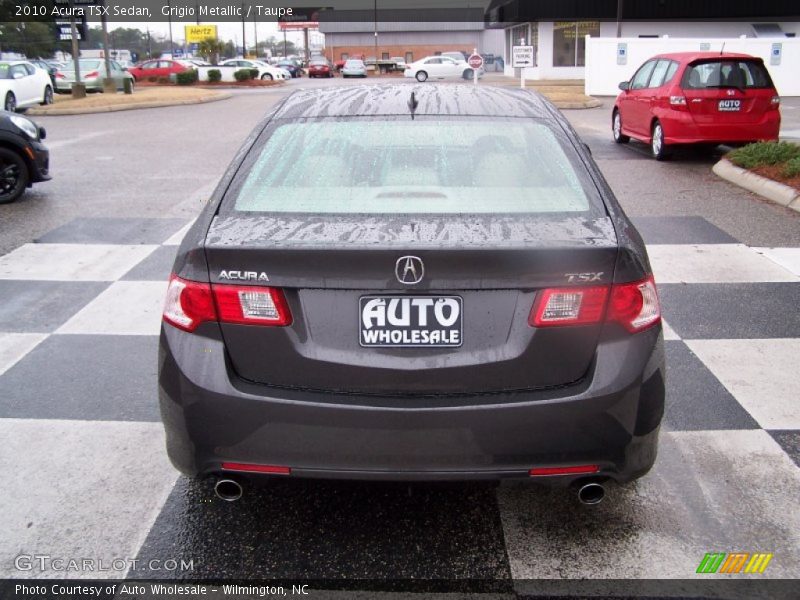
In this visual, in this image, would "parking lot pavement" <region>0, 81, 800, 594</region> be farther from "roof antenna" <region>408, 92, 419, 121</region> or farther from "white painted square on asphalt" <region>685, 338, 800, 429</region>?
"roof antenna" <region>408, 92, 419, 121</region>

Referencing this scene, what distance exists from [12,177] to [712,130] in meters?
10.0

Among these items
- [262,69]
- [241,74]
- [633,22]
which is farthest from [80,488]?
[262,69]

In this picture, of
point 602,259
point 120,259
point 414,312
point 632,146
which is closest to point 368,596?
point 414,312

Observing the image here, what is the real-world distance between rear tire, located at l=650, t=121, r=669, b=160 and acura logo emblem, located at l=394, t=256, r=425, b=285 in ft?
37.5

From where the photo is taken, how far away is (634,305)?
2791 mm

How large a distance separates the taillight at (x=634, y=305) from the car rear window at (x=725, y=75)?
36.2 ft

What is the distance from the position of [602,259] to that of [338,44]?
8935 centimetres

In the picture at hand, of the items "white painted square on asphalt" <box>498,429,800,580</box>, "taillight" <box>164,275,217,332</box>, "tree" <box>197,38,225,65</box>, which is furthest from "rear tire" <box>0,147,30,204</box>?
"tree" <box>197,38,225,65</box>

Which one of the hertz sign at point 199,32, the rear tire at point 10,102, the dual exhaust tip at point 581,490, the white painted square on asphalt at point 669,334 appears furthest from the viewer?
the hertz sign at point 199,32

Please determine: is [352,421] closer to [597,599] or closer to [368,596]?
[368,596]

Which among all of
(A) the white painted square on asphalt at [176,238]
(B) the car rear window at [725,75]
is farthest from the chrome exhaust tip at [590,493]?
(B) the car rear window at [725,75]

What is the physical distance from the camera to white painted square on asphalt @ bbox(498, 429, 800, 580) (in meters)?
3.01

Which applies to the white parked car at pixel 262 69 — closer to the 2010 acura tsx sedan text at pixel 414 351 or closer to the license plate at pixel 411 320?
the 2010 acura tsx sedan text at pixel 414 351

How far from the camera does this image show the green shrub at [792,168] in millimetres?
9905
